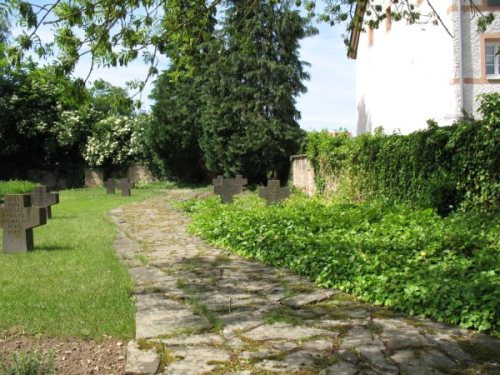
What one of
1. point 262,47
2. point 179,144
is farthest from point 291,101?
point 179,144

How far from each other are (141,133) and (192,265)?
27.1m

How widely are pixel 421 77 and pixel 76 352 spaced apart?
18789mm

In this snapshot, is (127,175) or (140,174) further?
(127,175)

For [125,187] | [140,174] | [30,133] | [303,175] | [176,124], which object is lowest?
[125,187]

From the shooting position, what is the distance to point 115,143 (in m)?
34.2

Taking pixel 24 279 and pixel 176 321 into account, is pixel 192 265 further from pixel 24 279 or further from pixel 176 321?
pixel 176 321

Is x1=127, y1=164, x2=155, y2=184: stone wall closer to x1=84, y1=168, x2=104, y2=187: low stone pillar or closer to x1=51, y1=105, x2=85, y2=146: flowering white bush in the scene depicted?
x1=84, y1=168, x2=104, y2=187: low stone pillar

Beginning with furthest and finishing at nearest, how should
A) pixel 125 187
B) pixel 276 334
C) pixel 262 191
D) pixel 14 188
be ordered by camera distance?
pixel 125 187
pixel 14 188
pixel 262 191
pixel 276 334

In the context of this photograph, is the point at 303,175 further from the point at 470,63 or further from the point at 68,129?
the point at 68,129

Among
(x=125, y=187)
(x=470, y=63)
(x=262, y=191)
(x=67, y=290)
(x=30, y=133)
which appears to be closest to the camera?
(x=67, y=290)

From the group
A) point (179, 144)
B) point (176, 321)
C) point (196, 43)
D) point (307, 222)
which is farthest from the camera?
point (179, 144)

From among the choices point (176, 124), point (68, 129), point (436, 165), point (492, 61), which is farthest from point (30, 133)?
point (436, 165)

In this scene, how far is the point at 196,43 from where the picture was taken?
23.9ft

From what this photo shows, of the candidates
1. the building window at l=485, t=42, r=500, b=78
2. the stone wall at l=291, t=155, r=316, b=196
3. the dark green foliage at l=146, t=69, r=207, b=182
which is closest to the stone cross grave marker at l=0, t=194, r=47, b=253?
the stone wall at l=291, t=155, r=316, b=196
